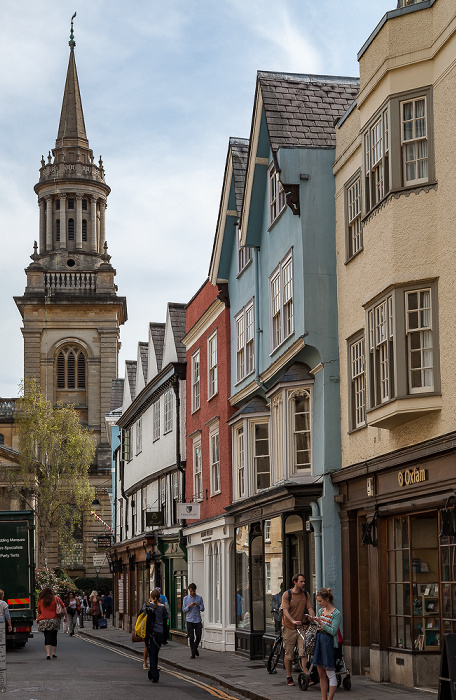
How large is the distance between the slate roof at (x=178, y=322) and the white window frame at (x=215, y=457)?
6.24 meters

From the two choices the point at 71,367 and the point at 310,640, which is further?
the point at 71,367

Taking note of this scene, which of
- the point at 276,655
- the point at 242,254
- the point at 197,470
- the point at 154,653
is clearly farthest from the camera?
the point at 197,470

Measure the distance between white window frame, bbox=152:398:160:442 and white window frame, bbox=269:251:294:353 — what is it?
16.5m

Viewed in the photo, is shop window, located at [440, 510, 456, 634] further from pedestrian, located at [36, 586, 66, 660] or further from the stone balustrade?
the stone balustrade

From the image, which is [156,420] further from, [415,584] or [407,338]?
[407,338]

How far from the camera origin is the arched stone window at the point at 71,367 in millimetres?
83250

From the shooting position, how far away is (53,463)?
70375mm

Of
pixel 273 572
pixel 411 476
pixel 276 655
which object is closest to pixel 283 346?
pixel 273 572

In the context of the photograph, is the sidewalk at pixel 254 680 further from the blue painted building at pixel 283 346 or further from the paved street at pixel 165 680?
the blue painted building at pixel 283 346

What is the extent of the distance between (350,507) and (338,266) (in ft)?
14.5

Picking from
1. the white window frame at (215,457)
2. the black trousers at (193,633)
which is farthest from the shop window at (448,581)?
the white window frame at (215,457)

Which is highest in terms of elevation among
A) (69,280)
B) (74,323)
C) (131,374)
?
(69,280)

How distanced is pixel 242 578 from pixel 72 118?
6853cm

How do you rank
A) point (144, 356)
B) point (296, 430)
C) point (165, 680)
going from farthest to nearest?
point (144, 356), point (296, 430), point (165, 680)
